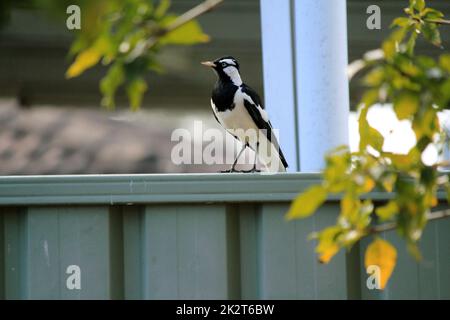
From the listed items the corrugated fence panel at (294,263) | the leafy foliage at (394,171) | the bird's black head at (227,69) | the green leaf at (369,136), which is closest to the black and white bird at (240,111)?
the bird's black head at (227,69)

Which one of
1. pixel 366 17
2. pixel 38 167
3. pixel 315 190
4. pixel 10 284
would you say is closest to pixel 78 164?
pixel 38 167

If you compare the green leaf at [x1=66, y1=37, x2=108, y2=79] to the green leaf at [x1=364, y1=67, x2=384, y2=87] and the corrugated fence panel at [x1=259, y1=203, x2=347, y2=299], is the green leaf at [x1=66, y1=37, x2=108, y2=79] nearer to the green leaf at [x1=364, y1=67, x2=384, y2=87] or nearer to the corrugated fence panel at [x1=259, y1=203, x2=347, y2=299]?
the green leaf at [x1=364, y1=67, x2=384, y2=87]

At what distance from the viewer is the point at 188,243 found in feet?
5.33

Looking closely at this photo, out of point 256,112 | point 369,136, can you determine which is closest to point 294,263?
point 369,136

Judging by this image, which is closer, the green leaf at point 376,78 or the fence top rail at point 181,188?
the green leaf at point 376,78

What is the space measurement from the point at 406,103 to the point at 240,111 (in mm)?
2608

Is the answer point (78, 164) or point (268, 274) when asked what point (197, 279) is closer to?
point (268, 274)

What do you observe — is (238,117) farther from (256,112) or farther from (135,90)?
(135,90)

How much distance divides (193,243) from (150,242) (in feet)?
0.28

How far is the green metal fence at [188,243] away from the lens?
1.60 metres

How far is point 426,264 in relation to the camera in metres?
1.60

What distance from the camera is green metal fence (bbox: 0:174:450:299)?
160cm

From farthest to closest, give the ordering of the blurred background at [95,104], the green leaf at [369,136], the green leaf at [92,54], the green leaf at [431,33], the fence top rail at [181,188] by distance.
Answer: the blurred background at [95,104]
the fence top rail at [181,188]
the green leaf at [431,33]
the green leaf at [369,136]
the green leaf at [92,54]

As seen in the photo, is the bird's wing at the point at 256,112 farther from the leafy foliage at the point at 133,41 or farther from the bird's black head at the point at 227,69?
the leafy foliage at the point at 133,41
